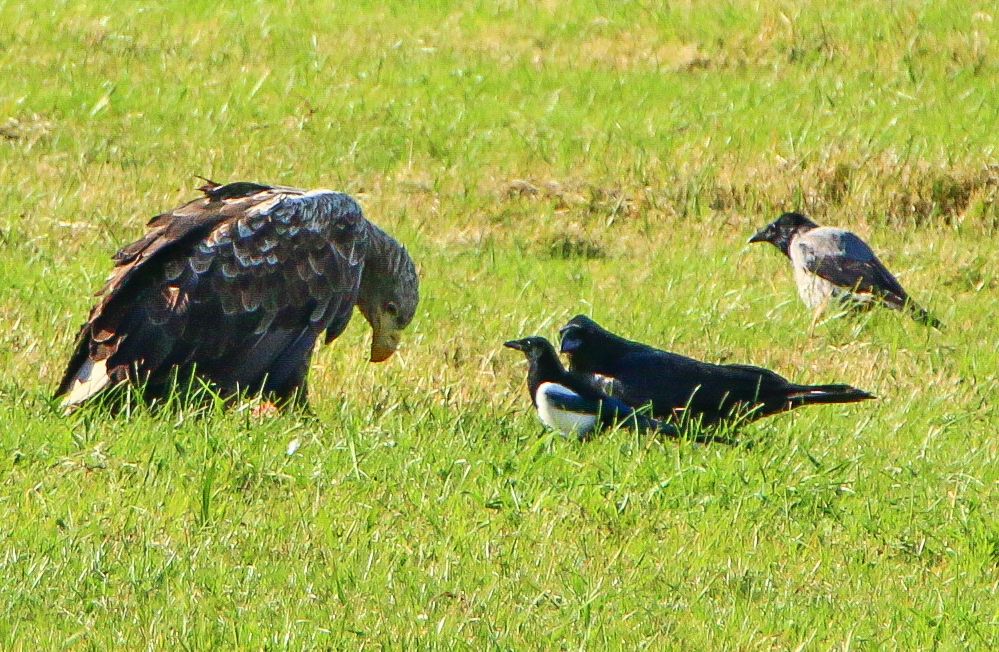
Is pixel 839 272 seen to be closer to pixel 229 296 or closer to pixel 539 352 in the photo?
pixel 539 352

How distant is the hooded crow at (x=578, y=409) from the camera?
20.9ft

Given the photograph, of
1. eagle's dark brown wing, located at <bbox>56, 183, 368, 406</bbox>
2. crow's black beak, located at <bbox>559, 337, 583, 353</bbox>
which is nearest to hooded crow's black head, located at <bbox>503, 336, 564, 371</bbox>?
crow's black beak, located at <bbox>559, 337, 583, 353</bbox>

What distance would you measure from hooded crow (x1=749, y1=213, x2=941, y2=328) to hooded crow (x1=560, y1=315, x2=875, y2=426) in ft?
7.60

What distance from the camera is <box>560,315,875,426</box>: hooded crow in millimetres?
6637

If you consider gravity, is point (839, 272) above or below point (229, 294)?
below

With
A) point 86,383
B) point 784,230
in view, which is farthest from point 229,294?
point 784,230

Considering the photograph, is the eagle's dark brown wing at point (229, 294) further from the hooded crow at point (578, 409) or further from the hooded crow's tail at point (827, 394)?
the hooded crow's tail at point (827, 394)

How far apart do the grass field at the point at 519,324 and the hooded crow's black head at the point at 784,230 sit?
0.27 m

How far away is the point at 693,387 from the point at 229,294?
1.95 m

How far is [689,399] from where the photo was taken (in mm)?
6664

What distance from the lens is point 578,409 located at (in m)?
6.40

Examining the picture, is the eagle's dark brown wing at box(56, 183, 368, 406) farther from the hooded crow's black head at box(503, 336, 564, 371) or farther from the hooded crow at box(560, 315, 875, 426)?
the hooded crow at box(560, 315, 875, 426)

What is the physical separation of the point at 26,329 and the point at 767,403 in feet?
11.0

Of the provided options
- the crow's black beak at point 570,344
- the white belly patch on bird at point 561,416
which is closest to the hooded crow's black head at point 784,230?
the crow's black beak at point 570,344
